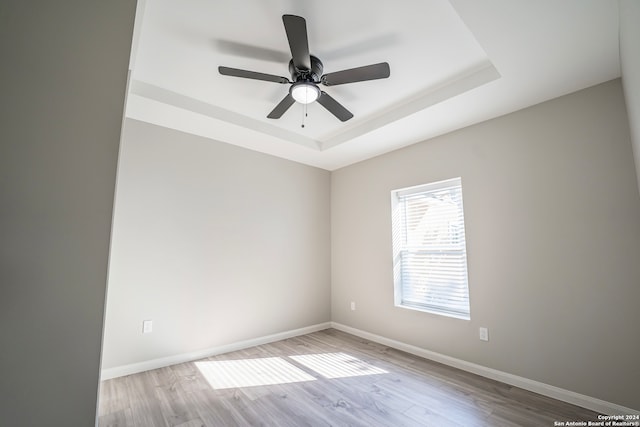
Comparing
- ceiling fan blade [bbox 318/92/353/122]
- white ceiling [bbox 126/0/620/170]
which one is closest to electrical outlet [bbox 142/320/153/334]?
white ceiling [bbox 126/0/620/170]

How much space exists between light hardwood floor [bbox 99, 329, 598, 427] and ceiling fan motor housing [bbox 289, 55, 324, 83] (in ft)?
8.23

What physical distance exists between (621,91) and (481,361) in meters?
2.58

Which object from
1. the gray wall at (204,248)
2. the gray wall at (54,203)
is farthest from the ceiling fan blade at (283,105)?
the gray wall at (54,203)

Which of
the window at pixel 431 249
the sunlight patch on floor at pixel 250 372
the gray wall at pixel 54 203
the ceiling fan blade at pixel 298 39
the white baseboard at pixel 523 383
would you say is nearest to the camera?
the gray wall at pixel 54 203

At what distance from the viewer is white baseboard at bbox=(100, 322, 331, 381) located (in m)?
2.61

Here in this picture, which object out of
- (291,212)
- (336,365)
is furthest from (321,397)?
(291,212)

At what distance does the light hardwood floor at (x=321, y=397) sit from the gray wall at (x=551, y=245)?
0.31 m

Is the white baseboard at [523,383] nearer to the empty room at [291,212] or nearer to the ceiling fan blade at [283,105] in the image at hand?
the empty room at [291,212]

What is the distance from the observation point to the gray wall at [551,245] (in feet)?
6.79

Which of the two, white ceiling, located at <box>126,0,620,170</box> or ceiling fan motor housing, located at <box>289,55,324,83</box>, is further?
ceiling fan motor housing, located at <box>289,55,324,83</box>

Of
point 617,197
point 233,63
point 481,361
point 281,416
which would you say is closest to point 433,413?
point 481,361

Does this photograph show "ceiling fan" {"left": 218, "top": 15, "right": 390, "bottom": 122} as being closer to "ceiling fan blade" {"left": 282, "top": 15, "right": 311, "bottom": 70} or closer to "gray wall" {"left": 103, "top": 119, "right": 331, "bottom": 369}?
"ceiling fan blade" {"left": 282, "top": 15, "right": 311, "bottom": 70}

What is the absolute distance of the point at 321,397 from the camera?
90.9 inches

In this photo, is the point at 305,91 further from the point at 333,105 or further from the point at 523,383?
the point at 523,383
